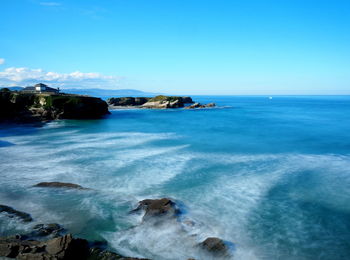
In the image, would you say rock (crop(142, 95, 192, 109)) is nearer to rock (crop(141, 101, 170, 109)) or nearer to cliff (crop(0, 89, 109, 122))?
rock (crop(141, 101, 170, 109))

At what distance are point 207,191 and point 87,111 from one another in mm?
43585

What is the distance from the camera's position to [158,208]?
11172 millimetres

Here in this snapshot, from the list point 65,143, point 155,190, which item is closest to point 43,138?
point 65,143

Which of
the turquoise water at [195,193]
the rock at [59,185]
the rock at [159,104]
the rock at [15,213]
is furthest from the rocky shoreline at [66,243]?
the rock at [159,104]

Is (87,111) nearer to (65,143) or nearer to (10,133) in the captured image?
(10,133)

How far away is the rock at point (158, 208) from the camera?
10.8 metres

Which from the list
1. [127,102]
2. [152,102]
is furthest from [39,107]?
[127,102]

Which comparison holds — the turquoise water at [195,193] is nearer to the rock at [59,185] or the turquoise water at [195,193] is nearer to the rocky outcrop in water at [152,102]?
the rock at [59,185]

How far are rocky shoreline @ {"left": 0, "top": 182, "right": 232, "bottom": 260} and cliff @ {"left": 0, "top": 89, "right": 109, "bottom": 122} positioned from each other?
4045 cm

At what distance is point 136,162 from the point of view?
19.6m

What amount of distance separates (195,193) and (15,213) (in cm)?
808

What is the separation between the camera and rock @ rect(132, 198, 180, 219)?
1080 cm

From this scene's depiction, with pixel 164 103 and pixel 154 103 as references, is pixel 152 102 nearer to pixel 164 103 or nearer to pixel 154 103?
pixel 154 103

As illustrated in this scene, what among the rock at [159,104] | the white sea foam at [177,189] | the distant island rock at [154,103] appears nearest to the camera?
the white sea foam at [177,189]
